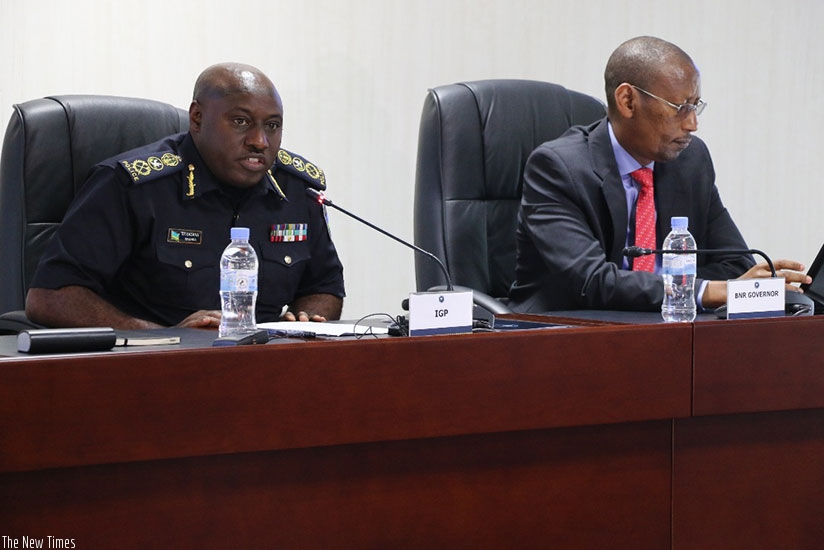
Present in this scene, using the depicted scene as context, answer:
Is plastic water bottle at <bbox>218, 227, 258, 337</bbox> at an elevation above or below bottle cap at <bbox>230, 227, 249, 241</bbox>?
below

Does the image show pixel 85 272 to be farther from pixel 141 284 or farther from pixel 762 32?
pixel 762 32

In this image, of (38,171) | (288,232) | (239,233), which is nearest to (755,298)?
(239,233)

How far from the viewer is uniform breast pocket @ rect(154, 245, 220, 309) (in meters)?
2.30

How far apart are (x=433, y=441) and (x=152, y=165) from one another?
3.74 ft

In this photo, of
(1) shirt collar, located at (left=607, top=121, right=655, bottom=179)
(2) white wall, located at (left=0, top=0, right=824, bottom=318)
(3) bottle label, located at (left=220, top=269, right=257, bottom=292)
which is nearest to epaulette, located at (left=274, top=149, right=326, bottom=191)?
(2) white wall, located at (left=0, top=0, right=824, bottom=318)

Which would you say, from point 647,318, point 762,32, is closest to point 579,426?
point 647,318

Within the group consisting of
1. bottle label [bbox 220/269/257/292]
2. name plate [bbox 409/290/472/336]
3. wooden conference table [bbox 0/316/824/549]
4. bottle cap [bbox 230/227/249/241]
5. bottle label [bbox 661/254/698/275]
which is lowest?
wooden conference table [bbox 0/316/824/549]

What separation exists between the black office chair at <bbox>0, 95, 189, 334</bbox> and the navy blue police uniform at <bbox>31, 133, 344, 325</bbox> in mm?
84

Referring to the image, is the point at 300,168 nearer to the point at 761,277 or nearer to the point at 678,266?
the point at 678,266

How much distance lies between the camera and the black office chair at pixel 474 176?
2.63 meters

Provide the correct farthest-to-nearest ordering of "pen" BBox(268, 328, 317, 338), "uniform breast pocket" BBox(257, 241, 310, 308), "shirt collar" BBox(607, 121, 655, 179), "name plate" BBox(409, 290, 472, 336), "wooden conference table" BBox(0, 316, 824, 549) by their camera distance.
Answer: "shirt collar" BBox(607, 121, 655, 179)
"uniform breast pocket" BBox(257, 241, 310, 308)
"pen" BBox(268, 328, 317, 338)
"name plate" BBox(409, 290, 472, 336)
"wooden conference table" BBox(0, 316, 824, 549)

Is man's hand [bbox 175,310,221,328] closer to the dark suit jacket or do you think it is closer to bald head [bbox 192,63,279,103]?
Answer: bald head [bbox 192,63,279,103]

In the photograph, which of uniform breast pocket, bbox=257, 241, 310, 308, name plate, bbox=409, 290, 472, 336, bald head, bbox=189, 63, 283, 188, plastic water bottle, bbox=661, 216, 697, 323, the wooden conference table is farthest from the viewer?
uniform breast pocket, bbox=257, 241, 310, 308

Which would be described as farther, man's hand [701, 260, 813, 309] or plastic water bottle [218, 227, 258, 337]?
man's hand [701, 260, 813, 309]
